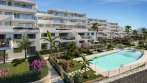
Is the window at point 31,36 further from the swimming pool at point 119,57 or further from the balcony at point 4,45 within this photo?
the swimming pool at point 119,57

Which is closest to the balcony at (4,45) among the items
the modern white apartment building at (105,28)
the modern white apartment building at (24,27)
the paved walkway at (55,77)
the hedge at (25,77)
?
the modern white apartment building at (24,27)

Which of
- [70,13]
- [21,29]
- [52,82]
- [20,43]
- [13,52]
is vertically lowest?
[52,82]

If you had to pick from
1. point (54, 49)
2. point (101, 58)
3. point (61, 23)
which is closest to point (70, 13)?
point (61, 23)

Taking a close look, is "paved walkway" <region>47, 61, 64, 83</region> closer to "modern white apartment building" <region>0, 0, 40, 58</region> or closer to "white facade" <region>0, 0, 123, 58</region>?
"white facade" <region>0, 0, 123, 58</region>

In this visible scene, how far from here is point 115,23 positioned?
127m

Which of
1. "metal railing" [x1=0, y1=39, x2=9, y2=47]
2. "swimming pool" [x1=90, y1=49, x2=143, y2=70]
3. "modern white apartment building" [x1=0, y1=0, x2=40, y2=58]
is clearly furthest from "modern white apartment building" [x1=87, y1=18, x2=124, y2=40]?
"metal railing" [x1=0, y1=39, x2=9, y2=47]

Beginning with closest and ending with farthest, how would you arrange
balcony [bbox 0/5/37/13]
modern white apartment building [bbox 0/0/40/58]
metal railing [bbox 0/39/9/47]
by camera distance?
metal railing [bbox 0/39/9/47]
modern white apartment building [bbox 0/0/40/58]
balcony [bbox 0/5/37/13]

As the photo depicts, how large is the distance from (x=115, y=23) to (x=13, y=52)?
101917mm

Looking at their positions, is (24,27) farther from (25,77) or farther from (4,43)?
(25,77)

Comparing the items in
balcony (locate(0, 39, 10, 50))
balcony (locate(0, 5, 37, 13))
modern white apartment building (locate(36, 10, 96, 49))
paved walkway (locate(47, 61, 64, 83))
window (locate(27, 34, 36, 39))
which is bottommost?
paved walkway (locate(47, 61, 64, 83))

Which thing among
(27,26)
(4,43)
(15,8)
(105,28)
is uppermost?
(15,8)

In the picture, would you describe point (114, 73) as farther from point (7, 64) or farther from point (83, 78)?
point (7, 64)

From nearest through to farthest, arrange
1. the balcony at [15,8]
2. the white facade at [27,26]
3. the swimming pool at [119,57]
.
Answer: the white facade at [27,26] < the balcony at [15,8] < the swimming pool at [119,57]

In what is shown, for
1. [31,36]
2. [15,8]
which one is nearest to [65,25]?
[31,36]
